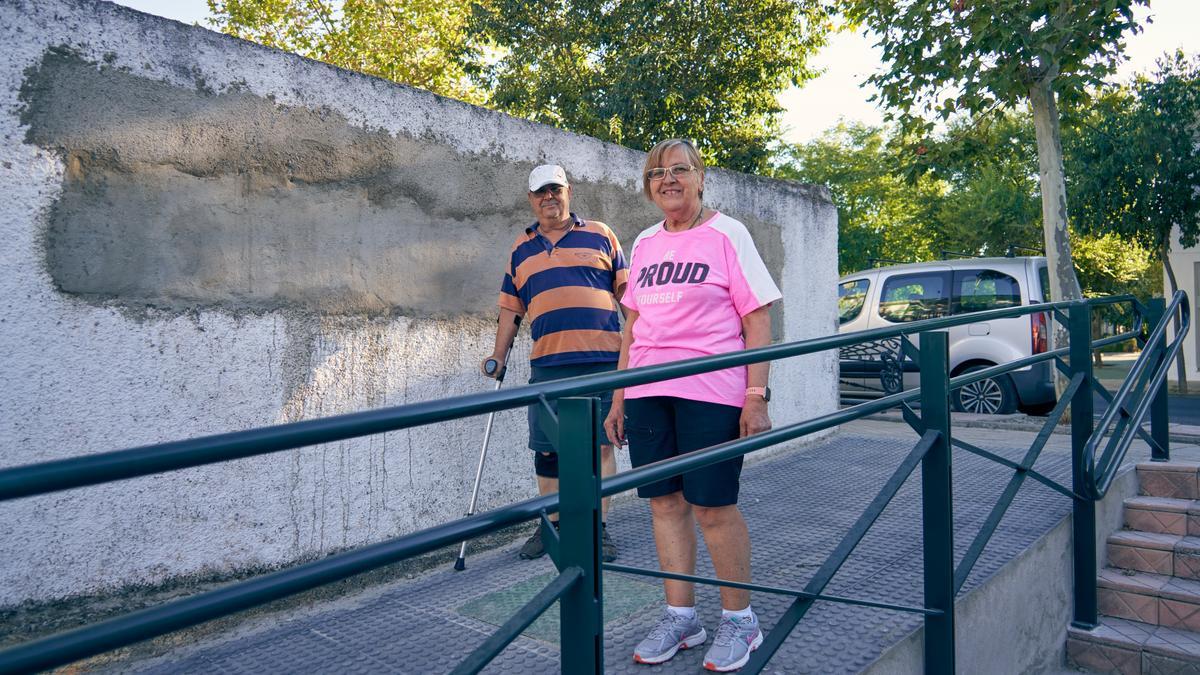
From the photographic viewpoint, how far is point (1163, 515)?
4480 millimetres

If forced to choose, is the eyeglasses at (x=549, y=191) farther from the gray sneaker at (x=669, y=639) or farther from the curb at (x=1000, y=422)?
the curb at (x=1000, y=422)

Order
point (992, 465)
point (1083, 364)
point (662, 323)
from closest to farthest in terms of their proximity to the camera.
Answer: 1. point (662, 323)
2. point (1083, 364)
3. point (992, 465)

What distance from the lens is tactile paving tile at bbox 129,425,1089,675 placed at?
2586mm

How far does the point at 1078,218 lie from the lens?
13922mm

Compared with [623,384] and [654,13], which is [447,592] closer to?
[623,384]

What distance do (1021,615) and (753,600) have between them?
1238 millimetres

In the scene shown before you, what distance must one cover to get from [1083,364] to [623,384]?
3.10 meters

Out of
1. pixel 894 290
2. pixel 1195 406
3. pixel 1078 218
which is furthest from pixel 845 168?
pixel 894 290

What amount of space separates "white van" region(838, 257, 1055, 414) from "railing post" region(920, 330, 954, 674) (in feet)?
16.5

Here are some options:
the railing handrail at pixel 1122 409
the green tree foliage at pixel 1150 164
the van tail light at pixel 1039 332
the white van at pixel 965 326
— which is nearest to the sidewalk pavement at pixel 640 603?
the railing handrail at pixel 1122 409

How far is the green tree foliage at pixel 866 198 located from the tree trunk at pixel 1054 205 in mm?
15990

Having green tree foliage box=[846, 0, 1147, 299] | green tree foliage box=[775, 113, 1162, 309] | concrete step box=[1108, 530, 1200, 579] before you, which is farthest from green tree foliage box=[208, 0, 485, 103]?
concrete step box=[1108, 530, 1200, 579]

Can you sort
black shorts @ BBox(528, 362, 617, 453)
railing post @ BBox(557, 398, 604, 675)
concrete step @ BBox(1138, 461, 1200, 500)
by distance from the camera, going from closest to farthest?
railing post @ BBox(557, 398, 604, 675) < black shorts @ BBox(528, 362, 617, 453) < concrete step @ BBox(1138, 461, 1200, 500)

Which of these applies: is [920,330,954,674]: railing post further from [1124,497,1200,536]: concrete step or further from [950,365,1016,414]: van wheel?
[950,365,1016,414]: van wheel
